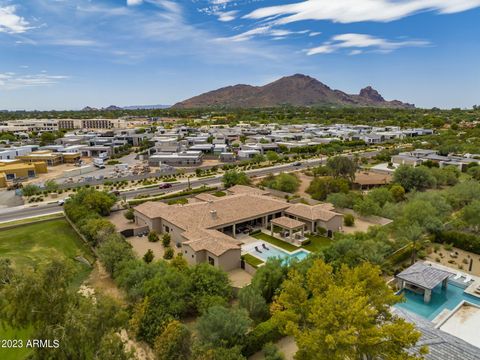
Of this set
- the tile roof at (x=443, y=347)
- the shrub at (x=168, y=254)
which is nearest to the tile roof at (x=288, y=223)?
the shrub at (x=168, y=254)

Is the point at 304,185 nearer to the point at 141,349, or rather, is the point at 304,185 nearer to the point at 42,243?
the point at 42,243

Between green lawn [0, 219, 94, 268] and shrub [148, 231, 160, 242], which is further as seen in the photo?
shrub [148, 231, 160, 242]

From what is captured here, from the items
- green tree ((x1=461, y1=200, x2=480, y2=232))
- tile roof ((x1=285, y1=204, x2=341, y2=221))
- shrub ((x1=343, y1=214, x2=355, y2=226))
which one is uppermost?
green tree ((x1=461, y1=200, x2=480, y2=232))

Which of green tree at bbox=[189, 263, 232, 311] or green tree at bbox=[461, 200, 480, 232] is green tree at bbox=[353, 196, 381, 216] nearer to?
green tree at bbox=[461, 200, 480, 232]

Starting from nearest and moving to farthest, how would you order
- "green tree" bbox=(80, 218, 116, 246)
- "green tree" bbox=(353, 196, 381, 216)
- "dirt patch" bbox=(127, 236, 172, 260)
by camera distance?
"green tree" bbox=(80, 218, 116, 246) → "dirt patch" bbox=(127, 236, 172, 260) → "green tree" bbox=(353, 196, 381, 216)

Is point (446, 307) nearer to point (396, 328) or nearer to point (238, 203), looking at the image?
point (396, 328)

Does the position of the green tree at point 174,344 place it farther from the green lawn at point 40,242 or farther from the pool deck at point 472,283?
the pool deck at point 472,283

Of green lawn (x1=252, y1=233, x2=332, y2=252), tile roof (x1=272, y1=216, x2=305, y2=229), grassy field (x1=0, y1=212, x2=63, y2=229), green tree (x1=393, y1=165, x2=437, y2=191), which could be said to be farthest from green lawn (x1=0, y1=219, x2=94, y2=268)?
green tree (x1=393, y1=165, x2=437, y2=191)
